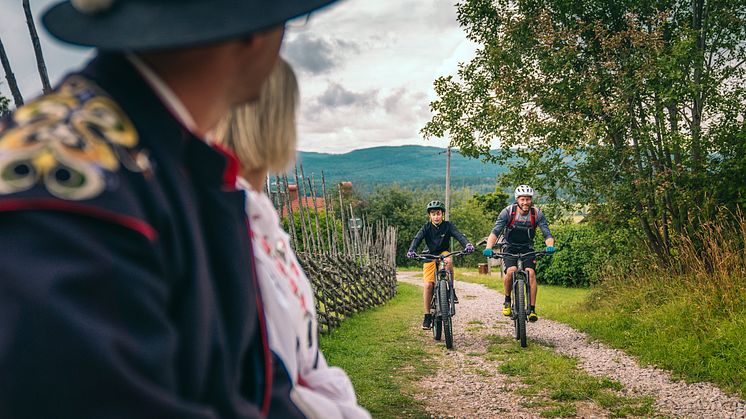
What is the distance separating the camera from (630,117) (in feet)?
37.8

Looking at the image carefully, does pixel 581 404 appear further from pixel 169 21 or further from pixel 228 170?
pixel 169 21

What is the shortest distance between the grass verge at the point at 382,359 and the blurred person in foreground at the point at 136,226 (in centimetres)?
523

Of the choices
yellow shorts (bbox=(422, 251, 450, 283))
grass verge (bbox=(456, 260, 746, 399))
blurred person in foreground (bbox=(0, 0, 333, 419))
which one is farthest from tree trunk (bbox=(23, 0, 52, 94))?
yellow shorts (bbox=(422, 251, 450, 283))

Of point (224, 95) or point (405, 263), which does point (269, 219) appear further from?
point (405, 263)

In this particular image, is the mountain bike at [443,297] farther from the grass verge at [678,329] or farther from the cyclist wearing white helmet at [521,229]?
the grass verge at [678,329]

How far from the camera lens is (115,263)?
0.65 meters

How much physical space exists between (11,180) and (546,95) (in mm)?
12369

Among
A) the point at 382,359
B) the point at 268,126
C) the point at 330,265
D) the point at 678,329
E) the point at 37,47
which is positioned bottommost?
the point at 382,359

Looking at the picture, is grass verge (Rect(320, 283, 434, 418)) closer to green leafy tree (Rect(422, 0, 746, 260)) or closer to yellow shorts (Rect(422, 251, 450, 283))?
yellow shorts (Rect(422, 251, 450, 283))

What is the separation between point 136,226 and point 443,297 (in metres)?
8.92

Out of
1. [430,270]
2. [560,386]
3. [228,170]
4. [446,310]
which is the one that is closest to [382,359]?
[446,310]

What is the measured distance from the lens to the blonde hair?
1.11 meters

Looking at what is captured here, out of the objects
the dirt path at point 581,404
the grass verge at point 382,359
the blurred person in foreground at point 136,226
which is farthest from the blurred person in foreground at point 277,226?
the dirt path at point 581,404

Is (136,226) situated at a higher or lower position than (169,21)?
lower
